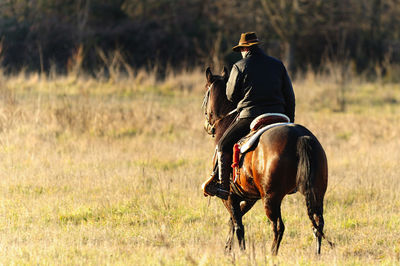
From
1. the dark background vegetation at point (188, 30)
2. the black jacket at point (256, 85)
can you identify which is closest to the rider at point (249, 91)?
the black jacket at point (256, 85)

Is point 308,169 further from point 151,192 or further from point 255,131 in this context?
point 151,192

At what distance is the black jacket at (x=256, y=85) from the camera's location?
6.50 m

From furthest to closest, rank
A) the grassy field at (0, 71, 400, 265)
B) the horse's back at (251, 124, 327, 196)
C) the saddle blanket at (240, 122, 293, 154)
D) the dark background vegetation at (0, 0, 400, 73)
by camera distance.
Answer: the dark background vegetation at (0, 0, 400, 73) → the grassy field at (0, 71, 400, 265) → the saddle blanket at (240, 122, 293, 154) → the horse's back at (251, 124, 327, 196)

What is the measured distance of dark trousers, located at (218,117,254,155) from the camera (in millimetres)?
6535

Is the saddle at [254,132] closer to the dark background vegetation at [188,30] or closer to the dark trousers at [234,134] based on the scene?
the dark trousers at [234,134]

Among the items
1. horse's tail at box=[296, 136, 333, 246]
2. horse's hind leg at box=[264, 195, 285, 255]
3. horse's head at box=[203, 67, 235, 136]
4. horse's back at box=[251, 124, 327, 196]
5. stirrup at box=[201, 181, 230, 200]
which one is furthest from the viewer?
horse's head at box=[203, 67, 235, 136]

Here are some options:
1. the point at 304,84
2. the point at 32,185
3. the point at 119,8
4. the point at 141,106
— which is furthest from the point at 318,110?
the point at 119,8

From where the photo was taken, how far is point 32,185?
376 inches

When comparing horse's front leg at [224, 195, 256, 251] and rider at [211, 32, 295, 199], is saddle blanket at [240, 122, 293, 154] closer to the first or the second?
rider at [211, 32, 295, 199]

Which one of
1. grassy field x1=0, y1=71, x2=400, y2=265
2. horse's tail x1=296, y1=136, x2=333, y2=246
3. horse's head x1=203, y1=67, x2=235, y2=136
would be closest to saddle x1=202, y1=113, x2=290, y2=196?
horse's tail x1=296, y1=136, x2=333, y2=246

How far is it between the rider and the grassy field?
0.93 m

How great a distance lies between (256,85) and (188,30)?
1030 inches

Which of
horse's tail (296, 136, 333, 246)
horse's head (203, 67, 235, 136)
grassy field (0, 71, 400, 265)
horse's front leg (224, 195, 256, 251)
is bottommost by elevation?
grassy field (0, 71, 400, 265)

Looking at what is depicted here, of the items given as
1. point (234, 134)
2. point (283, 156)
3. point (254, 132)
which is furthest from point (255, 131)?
point (283, 156)
